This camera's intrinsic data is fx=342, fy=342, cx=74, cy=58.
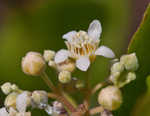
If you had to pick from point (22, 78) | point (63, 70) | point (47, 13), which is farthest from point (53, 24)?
point (63, 70)

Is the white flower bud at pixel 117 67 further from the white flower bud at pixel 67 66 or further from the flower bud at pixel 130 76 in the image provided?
the white flower bud at pixel 67 66

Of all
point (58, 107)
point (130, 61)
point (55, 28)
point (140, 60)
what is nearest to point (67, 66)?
point (58, 107)

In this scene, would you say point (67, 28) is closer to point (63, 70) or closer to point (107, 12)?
point (107, 12)

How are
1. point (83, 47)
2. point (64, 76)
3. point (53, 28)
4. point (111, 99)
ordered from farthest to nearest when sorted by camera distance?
point (53, 28) < point (83, 47) < point (64, 76) < point (111, 99)

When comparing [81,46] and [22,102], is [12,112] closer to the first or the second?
[22,102]

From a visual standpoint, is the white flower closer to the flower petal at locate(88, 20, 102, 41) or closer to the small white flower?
Answer: the flower petal at locate(88, 20, 102, 41)

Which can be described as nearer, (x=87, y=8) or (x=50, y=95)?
(x=50, y=95)
